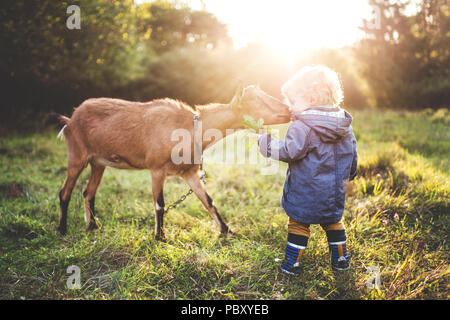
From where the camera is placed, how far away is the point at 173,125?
4020 millimetres

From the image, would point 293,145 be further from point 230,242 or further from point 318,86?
point 230,242

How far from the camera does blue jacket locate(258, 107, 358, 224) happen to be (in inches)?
109

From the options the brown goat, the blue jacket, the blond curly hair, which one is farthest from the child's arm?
the brown goat

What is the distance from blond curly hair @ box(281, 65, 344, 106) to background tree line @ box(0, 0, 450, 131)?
1195mm

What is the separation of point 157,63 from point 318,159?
46.7 feet

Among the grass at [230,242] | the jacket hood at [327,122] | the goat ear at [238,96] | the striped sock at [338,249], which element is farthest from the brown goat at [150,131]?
the striped sock at [338,249]

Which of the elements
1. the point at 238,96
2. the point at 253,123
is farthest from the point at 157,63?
the point at 253,123

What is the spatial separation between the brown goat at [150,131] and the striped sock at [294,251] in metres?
1.17

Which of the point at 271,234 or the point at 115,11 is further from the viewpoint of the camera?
the point at 115,11

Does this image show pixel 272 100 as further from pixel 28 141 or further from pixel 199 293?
pixel 28 141

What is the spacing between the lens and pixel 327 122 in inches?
108

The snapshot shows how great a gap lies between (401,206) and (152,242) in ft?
10.3
